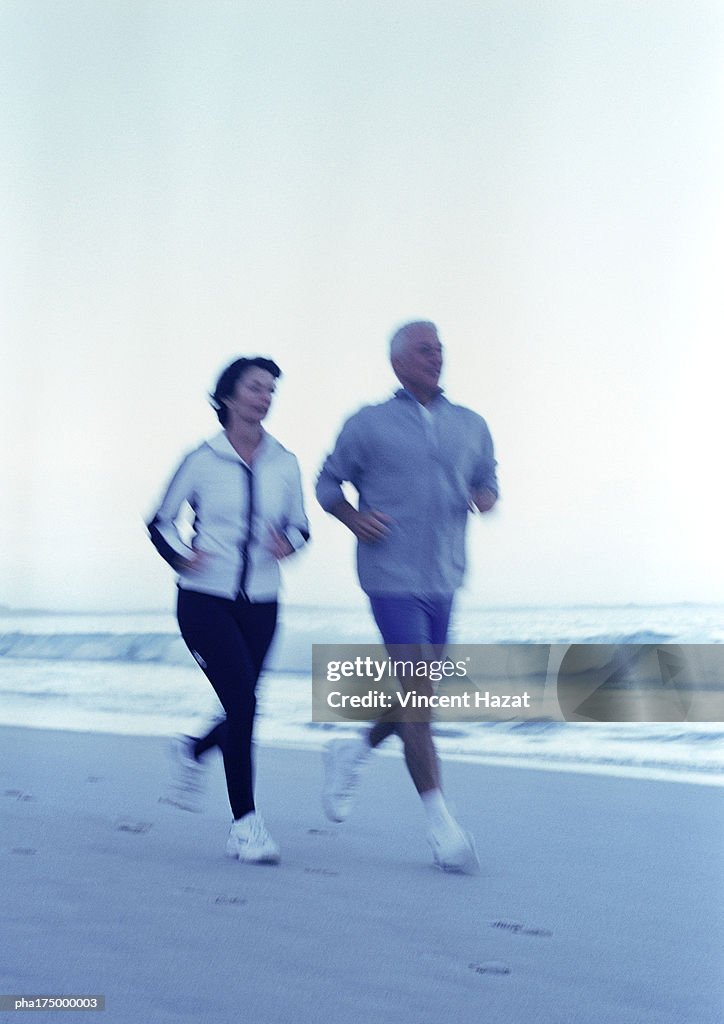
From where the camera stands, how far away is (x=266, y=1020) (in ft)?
6.40

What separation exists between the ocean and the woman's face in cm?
36

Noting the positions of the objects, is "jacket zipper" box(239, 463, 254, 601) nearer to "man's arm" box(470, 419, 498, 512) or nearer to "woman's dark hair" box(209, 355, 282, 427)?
"woman's dark hair" box(209, 355, 282, 427)

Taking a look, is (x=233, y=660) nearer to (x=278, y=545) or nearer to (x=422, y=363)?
(x=278, y=545)

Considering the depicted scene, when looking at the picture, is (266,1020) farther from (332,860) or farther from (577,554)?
(577,554)

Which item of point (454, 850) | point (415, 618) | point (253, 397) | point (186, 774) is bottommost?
point (454, 850)

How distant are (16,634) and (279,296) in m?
0.79

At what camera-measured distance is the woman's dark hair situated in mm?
2195

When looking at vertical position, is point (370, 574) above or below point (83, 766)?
above

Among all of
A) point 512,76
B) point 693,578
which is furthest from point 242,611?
point 512,76

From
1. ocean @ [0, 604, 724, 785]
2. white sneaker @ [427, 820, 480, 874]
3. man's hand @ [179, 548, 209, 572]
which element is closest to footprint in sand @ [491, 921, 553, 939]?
white sneaker @ [427, 820, 480, 874]

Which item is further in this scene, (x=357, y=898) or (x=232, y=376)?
(x=232, y=376)

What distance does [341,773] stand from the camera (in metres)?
2.13

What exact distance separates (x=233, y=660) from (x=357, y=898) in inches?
18.3

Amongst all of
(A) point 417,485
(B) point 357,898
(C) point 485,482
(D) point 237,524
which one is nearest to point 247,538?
(D) point 237,524
